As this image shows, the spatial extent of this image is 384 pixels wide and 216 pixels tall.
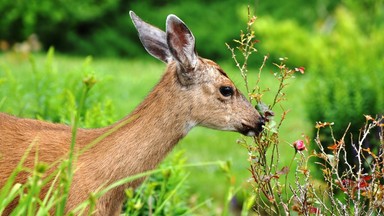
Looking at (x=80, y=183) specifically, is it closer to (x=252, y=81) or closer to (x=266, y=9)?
(x=252, y=81)

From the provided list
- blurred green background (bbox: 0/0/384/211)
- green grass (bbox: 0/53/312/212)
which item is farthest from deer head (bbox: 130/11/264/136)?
green grass (bbox: 0/53/312/212)

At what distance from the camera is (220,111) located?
5.05 meters

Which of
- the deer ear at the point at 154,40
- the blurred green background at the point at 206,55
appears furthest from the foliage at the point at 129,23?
the deer ear at the point at 154,40

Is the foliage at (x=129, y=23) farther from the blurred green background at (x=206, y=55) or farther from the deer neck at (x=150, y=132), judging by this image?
the deer neck at (x=150, y=132)

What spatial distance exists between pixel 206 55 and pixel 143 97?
41.2 ft

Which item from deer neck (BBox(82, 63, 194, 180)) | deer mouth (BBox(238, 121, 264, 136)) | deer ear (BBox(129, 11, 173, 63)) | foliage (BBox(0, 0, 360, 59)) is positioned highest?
foliage (BBox(0, 0, 360, 59))

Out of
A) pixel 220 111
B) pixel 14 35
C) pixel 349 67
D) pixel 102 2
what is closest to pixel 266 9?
pixel 102 2

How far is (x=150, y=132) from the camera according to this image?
16.0 ft

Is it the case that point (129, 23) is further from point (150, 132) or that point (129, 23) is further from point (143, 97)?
point (150, 132)

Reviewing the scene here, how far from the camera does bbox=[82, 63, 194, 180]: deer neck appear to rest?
15.8 feet

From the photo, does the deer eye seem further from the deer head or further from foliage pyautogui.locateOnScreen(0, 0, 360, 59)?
foliage pyautogui.locateOnScreen(0, 0, 360, 59)

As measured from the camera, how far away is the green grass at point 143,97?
729 centimetres

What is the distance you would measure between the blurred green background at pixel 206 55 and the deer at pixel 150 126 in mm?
331

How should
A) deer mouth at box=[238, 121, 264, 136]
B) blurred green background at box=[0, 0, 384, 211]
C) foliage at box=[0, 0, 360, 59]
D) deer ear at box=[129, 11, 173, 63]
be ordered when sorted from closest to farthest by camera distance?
deer mouth at box=[238, 121, 264, 136], deer ear at box=[129, 11, 173, 63], blurred green background at box=[0, 0, 384, 211], foliage at box=[0, 0, 360, 59]
